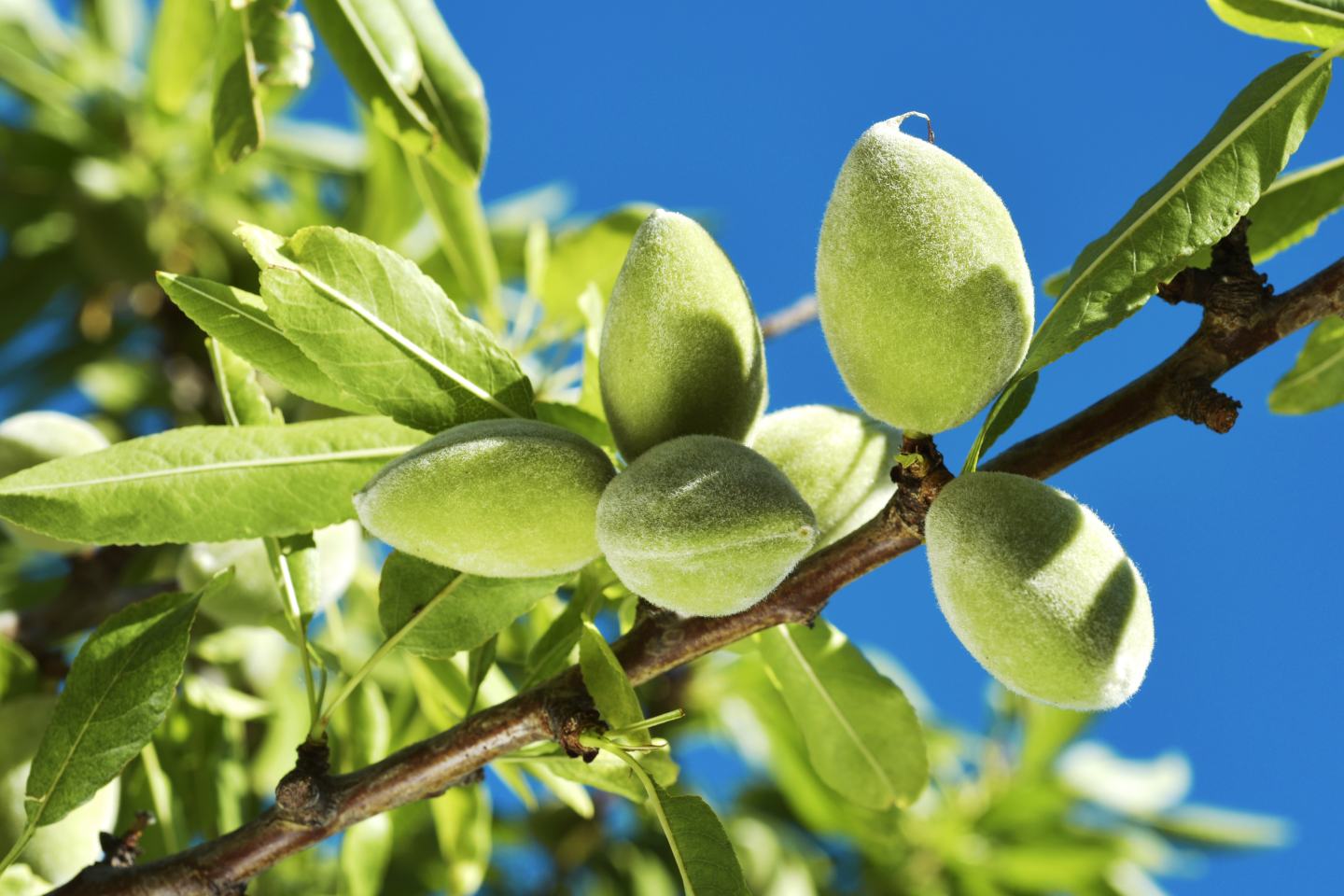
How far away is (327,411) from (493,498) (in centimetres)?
106

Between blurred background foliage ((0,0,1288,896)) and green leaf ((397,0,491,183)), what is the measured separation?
0.38m

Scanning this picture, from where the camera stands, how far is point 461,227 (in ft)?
6.55

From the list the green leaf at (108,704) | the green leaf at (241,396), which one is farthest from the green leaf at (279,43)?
the green leaf at (108,704)

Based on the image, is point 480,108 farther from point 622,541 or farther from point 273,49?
point 622,541

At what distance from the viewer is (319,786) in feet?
3.88

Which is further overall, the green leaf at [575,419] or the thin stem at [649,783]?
the green leaf at [575,419]

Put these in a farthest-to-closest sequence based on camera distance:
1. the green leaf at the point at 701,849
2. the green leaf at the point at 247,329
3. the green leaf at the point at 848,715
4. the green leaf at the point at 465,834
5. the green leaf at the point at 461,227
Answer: the green leaf at the point at 461,227 < the green leaf at the point at 465,834 < the green leaf at the point at 848,715 < the green leaf at the point at 247,329 < the green leaf at the point at 701,849

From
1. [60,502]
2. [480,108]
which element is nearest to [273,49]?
[480,108]

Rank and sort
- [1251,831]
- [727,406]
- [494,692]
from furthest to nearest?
1. [1251,831]
2. [494,692]
3. [727,406]

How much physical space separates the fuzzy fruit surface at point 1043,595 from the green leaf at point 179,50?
1.96 meters

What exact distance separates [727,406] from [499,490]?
23 cm

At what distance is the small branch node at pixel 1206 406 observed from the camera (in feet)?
3.52

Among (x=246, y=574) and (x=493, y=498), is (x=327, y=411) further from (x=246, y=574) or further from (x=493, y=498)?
Answer: (x=493, y=498)

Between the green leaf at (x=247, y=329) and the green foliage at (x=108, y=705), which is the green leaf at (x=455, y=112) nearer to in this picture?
the green leaf at (x=247, y=329)
